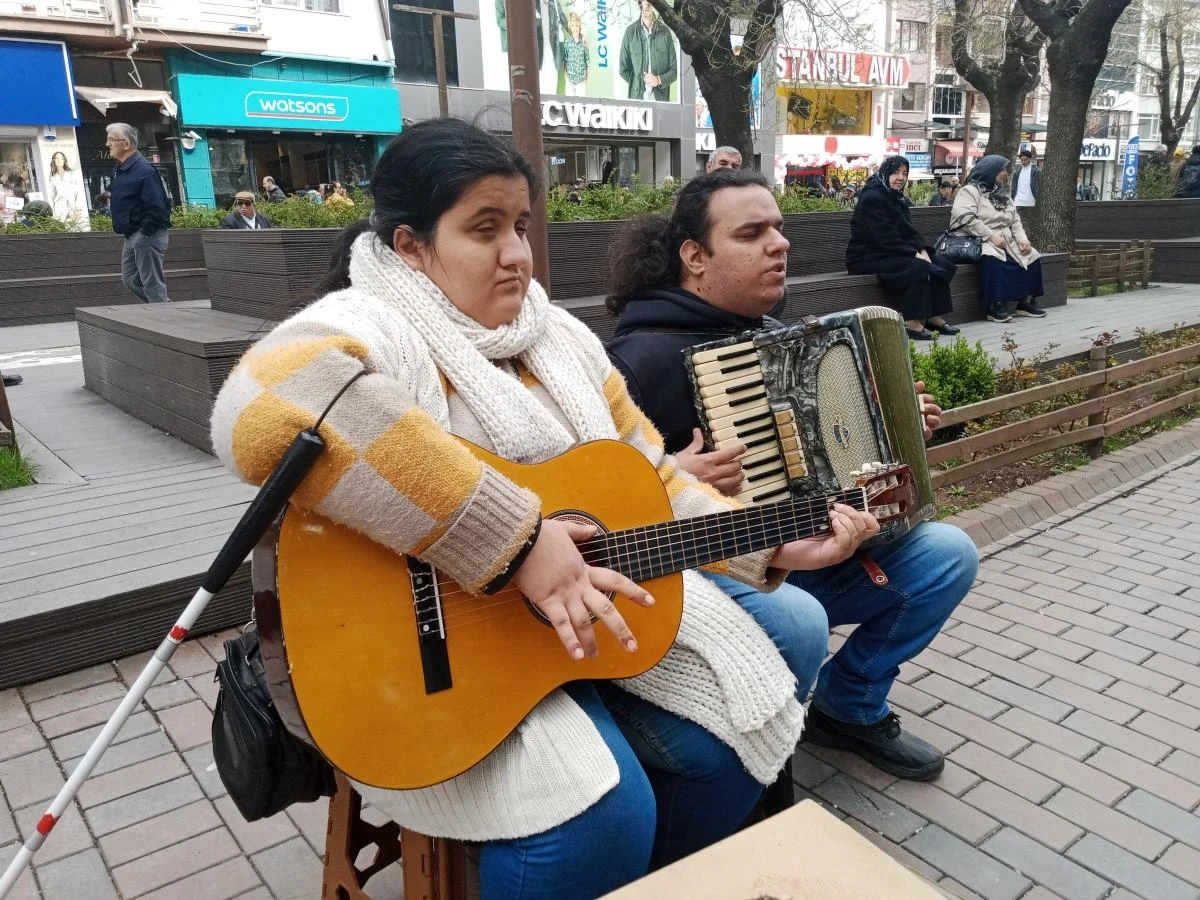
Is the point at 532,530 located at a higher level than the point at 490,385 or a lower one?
lower

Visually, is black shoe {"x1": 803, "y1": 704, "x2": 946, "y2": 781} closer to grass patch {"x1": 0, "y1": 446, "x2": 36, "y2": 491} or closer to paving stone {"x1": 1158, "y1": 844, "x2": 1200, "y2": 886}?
paving stone {"x1": 1158, "y1": 844, "x2": 1200, "y2": 886}

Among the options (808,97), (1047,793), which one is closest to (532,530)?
(1047,793)

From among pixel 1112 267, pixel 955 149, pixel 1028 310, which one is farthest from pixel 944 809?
pixel 955 149

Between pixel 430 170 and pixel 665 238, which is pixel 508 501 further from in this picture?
pixel 665 238

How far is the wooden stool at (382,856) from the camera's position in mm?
1746

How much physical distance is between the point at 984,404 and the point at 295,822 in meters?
3.72

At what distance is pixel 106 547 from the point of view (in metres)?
3.74

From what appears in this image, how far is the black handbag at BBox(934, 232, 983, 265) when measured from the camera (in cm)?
948

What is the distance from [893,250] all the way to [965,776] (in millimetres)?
6679

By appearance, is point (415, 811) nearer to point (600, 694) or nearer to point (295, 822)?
point (600, 694)

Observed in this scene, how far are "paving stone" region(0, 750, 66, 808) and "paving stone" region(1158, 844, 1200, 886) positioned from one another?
3107 mm

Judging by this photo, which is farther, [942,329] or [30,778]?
[942,329]

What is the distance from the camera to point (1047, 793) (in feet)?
8.96

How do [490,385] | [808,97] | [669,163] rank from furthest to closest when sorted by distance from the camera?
[808,97] < [669,163] < [490,385]
